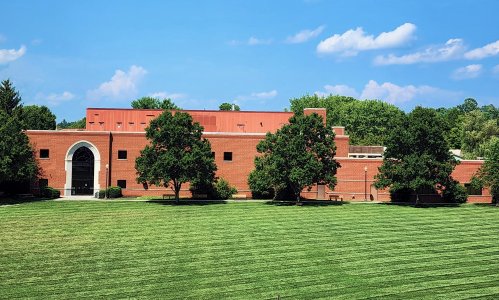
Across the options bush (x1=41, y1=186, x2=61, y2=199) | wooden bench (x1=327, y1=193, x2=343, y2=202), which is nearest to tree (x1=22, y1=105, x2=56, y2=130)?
bush (x1=41, y1=186, x2=61, y2=199)

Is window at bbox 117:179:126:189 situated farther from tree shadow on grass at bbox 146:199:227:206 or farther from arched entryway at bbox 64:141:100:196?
tree shadow on grass at bbox 146:199:227:206

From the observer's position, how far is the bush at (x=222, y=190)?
5691cm

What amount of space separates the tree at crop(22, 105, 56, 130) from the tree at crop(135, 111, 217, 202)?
58.1 meters

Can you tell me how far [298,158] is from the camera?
170 feet

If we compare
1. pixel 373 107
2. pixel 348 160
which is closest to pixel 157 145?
pixel 348 160

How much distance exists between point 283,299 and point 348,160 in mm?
34996

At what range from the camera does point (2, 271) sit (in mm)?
31188

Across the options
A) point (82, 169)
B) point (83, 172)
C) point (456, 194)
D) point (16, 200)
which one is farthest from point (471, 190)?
point (16, 200)

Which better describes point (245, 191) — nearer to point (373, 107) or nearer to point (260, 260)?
point (260, 260)

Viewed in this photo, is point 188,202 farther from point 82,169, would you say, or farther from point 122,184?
point 82,169

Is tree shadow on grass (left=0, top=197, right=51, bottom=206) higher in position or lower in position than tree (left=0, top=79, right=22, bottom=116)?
lower

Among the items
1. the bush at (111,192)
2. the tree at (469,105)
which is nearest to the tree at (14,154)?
the bush at (111,192)

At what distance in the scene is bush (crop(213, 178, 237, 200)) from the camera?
5691cm

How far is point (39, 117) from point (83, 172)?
55.7 meters
